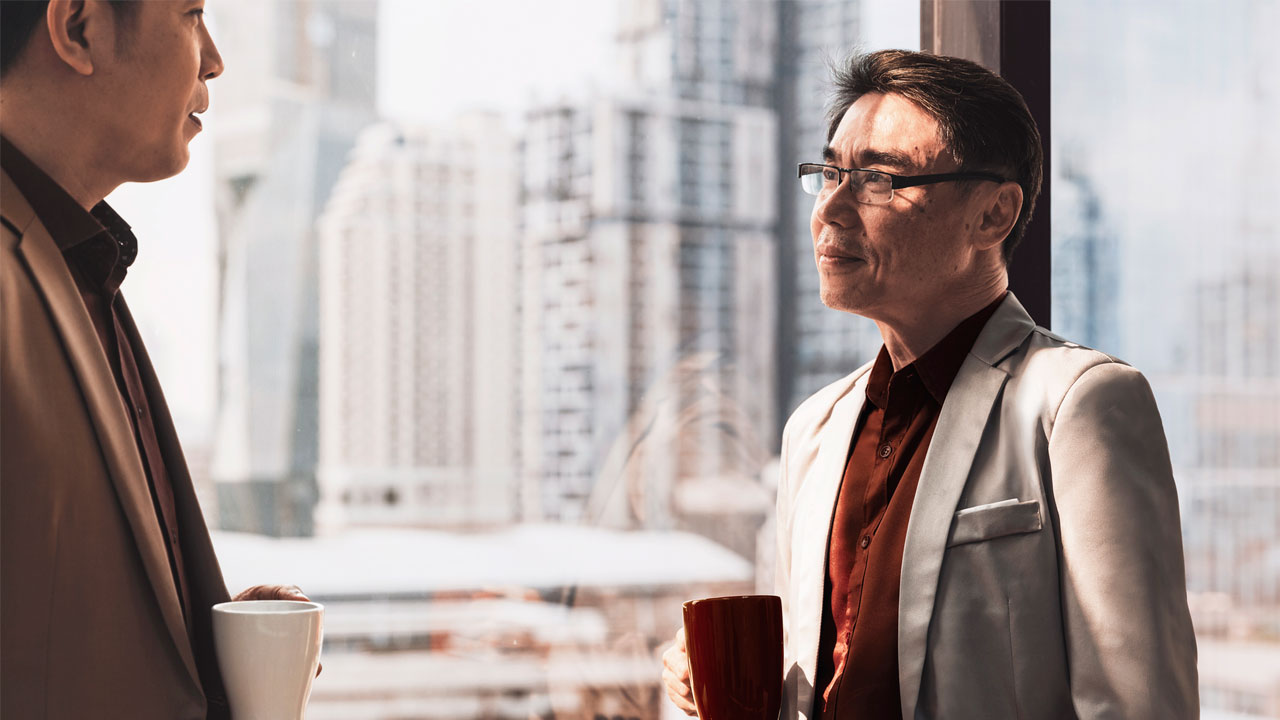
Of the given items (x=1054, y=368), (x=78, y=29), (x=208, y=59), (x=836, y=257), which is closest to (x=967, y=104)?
(x=836, y=257)

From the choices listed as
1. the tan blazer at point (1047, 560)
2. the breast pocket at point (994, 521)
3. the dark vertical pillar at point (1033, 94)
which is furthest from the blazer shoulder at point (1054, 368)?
the dark vertical pillar at point (1033, 94)

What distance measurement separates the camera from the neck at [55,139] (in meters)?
0.93

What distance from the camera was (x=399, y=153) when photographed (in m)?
2.62

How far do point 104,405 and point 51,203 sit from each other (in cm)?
18

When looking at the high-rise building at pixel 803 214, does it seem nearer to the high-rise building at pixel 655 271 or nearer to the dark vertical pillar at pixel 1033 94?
the high-rise building at pixel 655 271

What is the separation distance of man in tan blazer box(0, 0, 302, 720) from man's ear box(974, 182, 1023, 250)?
950 millimetres

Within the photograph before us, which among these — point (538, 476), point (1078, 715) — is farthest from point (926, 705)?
point (538, 476)

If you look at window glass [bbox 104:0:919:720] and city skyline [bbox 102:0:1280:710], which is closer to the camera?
city skyline [bbox 102:0:1280:710]

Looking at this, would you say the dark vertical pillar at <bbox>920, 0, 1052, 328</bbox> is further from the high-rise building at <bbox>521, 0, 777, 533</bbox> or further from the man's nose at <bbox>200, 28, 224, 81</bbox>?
the man's nose at <bbox>200, 28, 224, 81</bbox>

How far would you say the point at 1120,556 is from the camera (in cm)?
116

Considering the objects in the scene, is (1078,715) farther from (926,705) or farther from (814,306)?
(814,306)

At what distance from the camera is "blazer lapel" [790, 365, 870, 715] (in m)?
1.33

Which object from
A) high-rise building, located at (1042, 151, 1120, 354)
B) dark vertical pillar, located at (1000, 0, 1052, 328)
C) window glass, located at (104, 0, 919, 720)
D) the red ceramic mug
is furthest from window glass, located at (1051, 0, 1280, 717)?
the red ceramic mug

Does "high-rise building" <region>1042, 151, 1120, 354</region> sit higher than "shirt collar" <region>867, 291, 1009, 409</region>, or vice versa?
"high-rise building" <region>1042, 151, 1120, 354</region>
